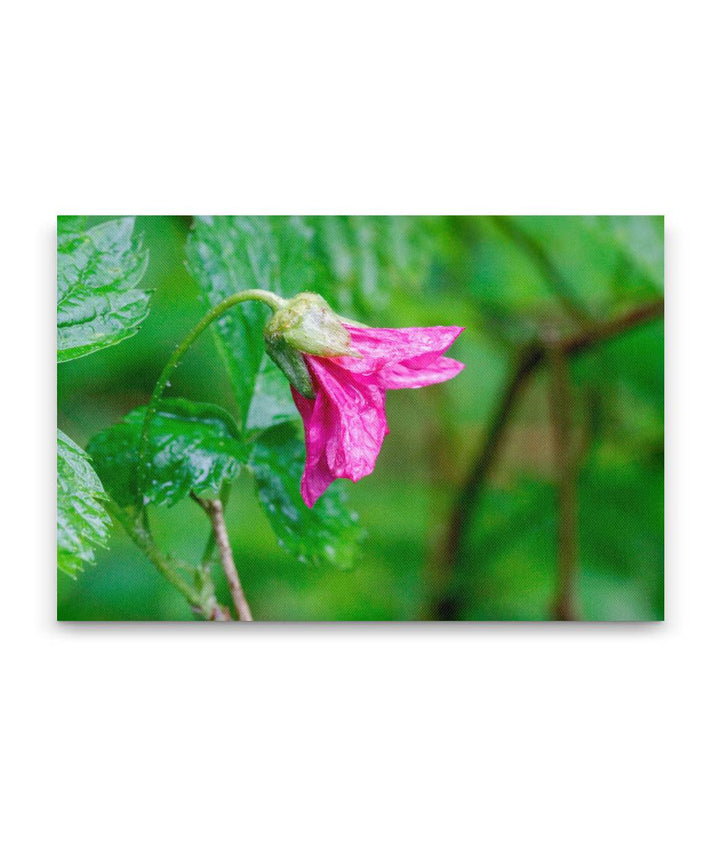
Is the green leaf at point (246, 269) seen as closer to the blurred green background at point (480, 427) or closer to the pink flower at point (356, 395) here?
the blurred green background at point (480, 427)

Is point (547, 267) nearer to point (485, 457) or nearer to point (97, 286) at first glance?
point (485, 457)

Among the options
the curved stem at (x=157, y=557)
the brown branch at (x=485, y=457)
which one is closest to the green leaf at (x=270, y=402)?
the curved stem at (x=157, y=557)

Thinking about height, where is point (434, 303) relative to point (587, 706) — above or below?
above

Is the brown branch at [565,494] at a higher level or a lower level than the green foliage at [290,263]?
lower

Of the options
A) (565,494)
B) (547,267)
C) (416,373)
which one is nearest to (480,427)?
(565,494)
